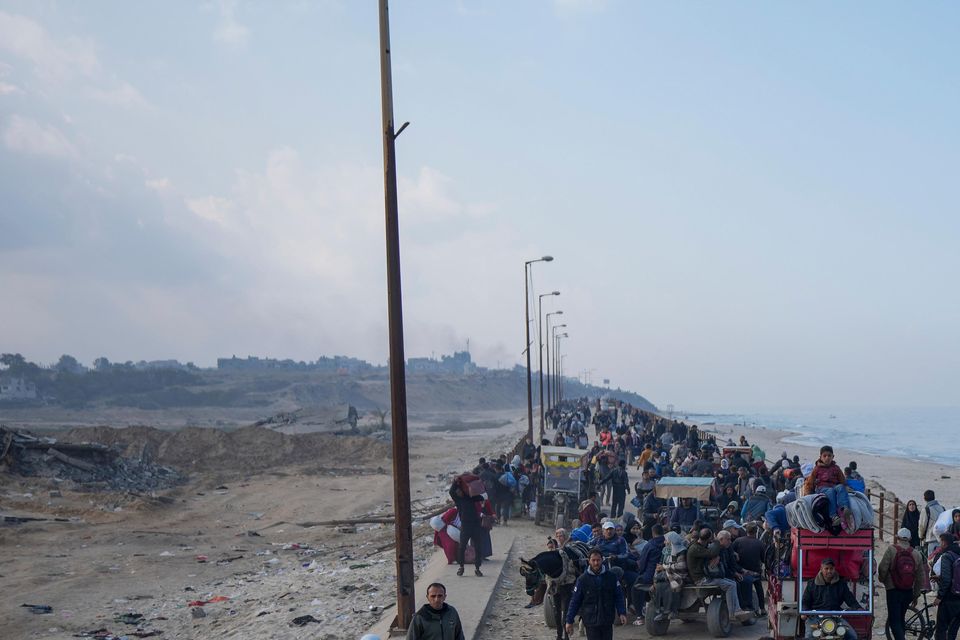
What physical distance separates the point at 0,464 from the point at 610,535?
27162 mm

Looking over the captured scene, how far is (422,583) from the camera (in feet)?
46.5

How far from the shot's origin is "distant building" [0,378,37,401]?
11491 cm

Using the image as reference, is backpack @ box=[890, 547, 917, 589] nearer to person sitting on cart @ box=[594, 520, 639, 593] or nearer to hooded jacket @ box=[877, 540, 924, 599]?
hooded jacket @ box=[877, 540, 924, 599]

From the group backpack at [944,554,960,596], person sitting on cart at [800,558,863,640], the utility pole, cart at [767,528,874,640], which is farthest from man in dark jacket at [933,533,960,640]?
the utility pole

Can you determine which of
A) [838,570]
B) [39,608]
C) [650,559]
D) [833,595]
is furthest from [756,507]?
[39,608]

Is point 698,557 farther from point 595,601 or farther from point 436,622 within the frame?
point 436,622

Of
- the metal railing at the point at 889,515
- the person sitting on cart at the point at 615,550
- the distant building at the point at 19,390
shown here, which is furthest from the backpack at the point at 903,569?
the distant building at the point at 19,390

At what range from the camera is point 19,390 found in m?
116

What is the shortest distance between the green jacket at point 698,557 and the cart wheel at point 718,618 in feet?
1.06

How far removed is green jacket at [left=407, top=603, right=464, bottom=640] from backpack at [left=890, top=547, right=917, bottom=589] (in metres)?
5.36

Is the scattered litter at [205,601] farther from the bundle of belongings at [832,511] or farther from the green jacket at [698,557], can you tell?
the bundle of belongings at [832,511]

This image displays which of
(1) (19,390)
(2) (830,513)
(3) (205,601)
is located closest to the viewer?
(2) (830,513)

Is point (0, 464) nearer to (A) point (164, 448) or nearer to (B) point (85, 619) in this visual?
(A) point (164, 448)

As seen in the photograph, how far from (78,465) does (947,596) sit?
30.9 metres
